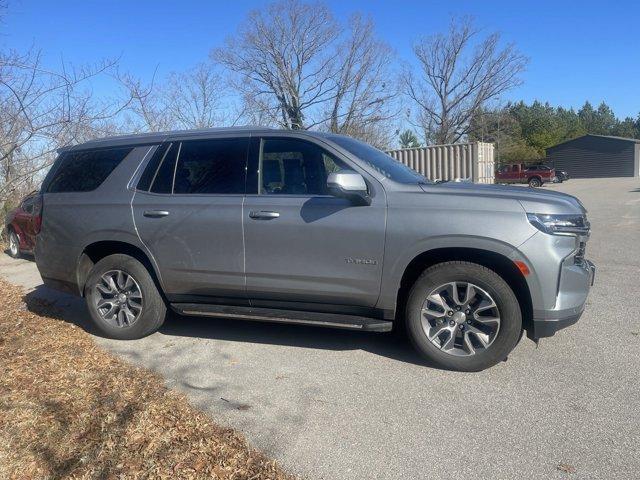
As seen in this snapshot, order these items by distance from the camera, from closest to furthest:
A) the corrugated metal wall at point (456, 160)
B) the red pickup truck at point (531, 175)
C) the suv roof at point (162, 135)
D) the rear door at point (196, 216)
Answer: the rear door at point (196, 216), the suv roof at point (162, 135), the corrugated metal wall at point (456, 160), the red pickup truck at point (531, 175)

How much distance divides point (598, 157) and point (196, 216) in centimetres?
5898

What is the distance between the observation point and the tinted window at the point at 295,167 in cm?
440

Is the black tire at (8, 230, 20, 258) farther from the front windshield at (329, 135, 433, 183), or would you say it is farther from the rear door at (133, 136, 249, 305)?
the front windshield at (329, 135, 433, 183)

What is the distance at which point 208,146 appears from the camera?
4.80 meters

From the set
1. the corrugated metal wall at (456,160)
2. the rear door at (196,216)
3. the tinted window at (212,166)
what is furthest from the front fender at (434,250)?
the corrugated metal wall at (456,160)

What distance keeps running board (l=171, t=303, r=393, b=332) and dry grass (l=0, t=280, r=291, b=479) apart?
75 centimetres

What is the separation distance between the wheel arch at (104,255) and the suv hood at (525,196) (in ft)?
8.76

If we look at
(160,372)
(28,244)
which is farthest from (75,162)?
(28,244)

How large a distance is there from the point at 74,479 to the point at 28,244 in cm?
847

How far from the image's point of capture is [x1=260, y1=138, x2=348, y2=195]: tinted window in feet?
14.4

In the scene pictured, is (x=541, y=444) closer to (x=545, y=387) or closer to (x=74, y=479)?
(x=545, y=387)

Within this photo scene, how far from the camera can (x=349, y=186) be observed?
3.93 meters

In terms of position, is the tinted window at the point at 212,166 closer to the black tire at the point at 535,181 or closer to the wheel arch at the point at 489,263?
the wheel arch at the point at 489,263

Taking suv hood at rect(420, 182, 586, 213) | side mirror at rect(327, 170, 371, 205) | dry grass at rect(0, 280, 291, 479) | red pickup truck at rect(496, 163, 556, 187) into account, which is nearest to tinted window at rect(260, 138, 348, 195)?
side mirror at rect(327, 170, 371, 205)
